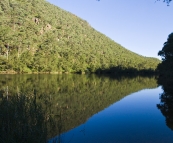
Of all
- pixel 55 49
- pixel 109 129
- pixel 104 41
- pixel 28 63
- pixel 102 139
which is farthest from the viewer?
pixel 104 41

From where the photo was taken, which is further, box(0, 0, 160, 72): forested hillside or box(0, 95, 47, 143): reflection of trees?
box(0, 0, 160, 72): forested hillside

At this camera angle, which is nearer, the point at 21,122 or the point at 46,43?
the point at 21,122

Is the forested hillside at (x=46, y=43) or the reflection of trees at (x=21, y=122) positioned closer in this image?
the reflection of trees at (x=21, y=122)

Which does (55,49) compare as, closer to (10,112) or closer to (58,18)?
(58,18)

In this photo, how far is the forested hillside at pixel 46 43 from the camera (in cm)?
7356

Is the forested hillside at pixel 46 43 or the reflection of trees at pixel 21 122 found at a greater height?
the forested hillside at pixel 46 43

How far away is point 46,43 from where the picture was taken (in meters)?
102

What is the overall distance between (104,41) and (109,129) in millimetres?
169834

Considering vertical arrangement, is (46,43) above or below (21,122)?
above

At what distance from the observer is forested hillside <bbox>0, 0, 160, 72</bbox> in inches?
2896

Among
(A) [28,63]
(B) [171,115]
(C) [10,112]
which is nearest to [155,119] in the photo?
(B) [171,115]

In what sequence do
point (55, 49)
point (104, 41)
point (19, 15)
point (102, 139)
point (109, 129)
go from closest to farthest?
1. point (102, 139)
2. point (109, 129)
3. point (55, 49)
4. point (19, 15)
5. point (104, 41)

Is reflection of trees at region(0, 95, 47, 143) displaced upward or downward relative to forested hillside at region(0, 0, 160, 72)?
downward

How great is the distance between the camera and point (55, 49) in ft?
331
